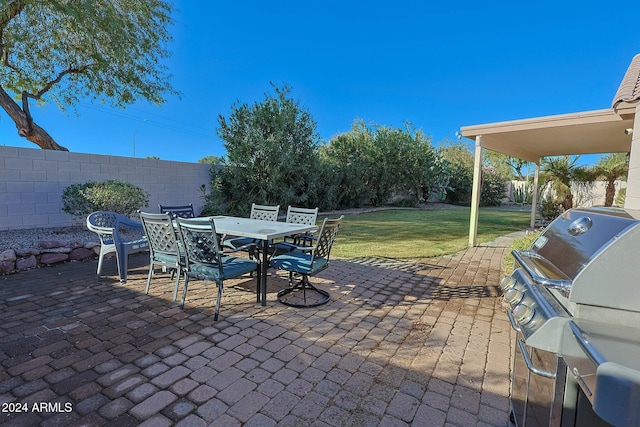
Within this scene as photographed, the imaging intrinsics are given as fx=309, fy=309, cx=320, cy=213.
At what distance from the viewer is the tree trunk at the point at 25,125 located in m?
7.67

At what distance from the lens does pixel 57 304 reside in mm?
3293

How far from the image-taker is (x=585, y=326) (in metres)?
0.97

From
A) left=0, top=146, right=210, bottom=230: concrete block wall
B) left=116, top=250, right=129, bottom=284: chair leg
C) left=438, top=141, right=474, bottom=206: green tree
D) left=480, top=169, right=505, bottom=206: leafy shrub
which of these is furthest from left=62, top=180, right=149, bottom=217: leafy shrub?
left=480, top=169, right=505, bottom=206: leafy shrub

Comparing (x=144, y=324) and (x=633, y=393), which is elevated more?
(x=633, y=393)

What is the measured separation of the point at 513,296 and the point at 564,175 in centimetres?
1136

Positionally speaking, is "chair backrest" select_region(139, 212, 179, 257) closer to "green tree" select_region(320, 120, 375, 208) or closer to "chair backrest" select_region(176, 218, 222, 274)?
"chair backrest" select_region(176, 218, 222, 274)

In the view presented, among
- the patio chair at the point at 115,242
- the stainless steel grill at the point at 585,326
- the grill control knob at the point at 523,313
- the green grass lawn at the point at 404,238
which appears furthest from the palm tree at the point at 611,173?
the patio chair at the point at 115,242

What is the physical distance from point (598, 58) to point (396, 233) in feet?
28.7

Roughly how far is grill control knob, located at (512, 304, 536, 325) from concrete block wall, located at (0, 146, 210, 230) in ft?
25.9

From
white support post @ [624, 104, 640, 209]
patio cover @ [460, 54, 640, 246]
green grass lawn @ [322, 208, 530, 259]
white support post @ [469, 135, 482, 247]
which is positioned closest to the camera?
white support post @ [624, 104, 640, 209]

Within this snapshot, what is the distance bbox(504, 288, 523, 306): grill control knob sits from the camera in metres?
1.37

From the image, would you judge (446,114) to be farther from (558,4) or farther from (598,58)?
(558,4)

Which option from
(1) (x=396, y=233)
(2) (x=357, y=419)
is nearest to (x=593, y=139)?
(1) (x=396, y=233)

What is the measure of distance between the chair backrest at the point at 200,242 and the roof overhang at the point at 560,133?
5.55 metres
